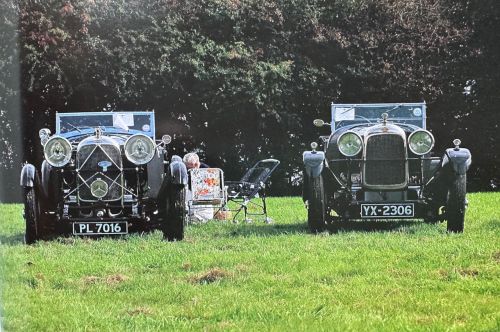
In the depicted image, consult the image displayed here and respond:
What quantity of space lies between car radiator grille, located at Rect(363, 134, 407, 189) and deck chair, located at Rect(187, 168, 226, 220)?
1.42 m

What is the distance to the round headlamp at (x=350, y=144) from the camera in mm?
5172

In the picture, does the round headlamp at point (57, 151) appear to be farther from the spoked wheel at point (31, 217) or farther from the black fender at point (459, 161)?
the black fender at point (459, 161)

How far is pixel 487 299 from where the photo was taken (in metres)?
2.67

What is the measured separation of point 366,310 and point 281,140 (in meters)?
5.04

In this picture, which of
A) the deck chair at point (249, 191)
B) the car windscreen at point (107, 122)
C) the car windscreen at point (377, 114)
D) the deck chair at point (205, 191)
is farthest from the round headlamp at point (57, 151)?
the car windscreen at point (377, 114)

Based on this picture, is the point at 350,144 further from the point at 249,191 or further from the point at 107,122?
the point at 107,122

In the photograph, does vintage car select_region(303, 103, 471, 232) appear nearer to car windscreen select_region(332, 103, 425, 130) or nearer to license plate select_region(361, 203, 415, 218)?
license plate select_region(361, 203, 415, 218)

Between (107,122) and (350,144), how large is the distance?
6.08 feet

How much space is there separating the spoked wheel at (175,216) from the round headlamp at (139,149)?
10.5 inches

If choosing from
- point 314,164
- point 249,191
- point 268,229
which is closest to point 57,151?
point 268,229

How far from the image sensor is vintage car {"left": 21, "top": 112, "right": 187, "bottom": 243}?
16.0 feet


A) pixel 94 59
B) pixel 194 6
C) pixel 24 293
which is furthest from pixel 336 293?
pixel 194 6

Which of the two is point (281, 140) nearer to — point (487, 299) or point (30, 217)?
point (30, 217)

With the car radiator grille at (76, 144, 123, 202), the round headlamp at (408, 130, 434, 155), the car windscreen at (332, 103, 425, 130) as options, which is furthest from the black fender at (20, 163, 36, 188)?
the round headlamp at (408, 130, 434, 155)
